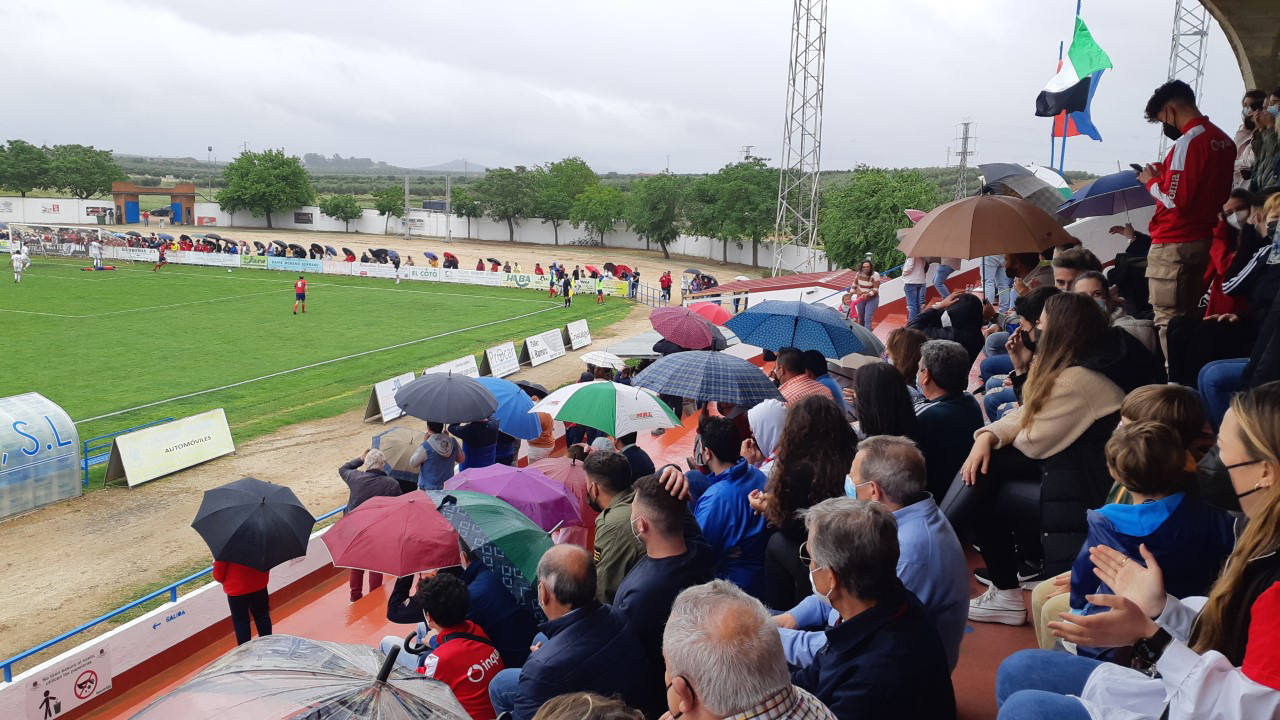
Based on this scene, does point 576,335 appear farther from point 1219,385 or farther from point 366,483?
point 1219,385

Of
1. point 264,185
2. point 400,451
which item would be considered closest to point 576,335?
point 400,451

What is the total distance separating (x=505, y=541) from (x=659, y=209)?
237ft

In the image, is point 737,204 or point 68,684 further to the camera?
point 737,204

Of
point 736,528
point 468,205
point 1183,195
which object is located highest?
point 468,205

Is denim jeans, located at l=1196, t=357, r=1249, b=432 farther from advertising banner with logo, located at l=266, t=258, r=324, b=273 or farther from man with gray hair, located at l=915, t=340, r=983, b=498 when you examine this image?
advertising banner with logo, located at l=266, t=258, r=324, b=273

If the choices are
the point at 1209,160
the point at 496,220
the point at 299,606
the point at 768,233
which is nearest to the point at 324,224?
the point at 496,220

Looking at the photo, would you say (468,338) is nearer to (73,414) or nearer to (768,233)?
(73,414)

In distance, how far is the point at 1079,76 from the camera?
19.7 m

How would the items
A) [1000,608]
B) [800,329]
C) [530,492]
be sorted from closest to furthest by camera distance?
1. [1000,608]
2. [530,492]
3. [800,329]

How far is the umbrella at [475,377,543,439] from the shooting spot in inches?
456

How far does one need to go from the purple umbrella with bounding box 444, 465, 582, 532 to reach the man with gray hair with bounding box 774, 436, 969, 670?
306 centimetres

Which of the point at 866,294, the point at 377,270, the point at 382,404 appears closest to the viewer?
the point at 866,294

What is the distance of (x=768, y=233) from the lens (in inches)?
2744

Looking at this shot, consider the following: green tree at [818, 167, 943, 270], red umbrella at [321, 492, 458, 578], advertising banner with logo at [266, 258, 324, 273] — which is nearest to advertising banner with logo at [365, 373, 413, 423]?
red umbrella at [321, 492, 458, 578]
